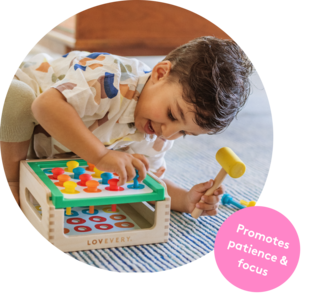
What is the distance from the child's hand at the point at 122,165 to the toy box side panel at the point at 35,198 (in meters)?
0.10

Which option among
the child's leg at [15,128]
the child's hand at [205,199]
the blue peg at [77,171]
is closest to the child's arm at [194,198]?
the child's hand at [205,199]

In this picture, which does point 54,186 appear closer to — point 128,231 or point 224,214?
point 128,231

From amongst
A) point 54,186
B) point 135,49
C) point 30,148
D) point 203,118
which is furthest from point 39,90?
point 135,49

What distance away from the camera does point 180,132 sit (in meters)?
0.76

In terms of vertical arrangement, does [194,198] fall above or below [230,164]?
below

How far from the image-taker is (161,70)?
0.77 m

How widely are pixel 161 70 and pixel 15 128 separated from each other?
30 centimetres

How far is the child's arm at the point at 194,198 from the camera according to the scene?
795mm

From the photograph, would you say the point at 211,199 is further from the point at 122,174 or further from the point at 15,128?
→ the point at 15,128

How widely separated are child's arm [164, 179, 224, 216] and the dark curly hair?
0.13 meters

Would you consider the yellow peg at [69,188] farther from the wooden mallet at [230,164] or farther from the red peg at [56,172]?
the wooden mallet at [230,164]

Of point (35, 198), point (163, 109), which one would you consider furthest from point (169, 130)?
point (35, 198)

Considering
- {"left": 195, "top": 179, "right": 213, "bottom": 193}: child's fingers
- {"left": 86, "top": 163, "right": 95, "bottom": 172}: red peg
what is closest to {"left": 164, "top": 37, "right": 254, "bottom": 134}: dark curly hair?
{"left": 195, "top": 179, "right": 213, "bottom": 193}: child's fingers

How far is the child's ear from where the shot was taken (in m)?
0.76
